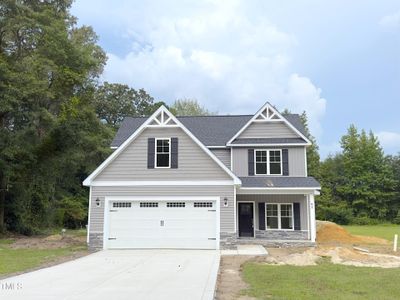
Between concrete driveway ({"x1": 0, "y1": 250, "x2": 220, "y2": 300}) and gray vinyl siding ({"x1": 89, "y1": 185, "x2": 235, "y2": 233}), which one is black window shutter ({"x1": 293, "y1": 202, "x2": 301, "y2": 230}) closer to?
gray vinyl siding ({"x1": 89, "y1": 185, "x2": 235, "y2": 233})

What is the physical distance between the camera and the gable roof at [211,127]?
24.2 metres

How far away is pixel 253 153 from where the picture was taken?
23.2 meters

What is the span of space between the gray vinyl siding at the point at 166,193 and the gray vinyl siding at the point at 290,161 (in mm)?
4145

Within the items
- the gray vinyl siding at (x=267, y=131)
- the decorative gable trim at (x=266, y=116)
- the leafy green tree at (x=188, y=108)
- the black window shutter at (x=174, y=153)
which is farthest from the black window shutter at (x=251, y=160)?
the leafy green tree at (x=188, y=108)

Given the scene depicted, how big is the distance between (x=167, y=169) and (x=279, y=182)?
582 cm

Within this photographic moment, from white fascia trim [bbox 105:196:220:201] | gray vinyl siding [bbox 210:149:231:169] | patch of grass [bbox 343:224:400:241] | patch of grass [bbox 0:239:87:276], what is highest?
gray vinyl siding [bbox 210:149:231:169]

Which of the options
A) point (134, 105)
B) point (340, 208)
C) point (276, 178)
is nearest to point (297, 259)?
point (276, 178)

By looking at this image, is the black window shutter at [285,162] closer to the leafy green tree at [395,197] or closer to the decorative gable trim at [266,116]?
the decorative gable trim at [266,116]

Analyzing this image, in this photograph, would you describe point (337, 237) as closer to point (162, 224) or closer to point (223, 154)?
point (223, 154)

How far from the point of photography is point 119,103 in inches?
2063

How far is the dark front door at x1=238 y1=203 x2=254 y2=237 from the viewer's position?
74.6 ft

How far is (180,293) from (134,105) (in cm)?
4589

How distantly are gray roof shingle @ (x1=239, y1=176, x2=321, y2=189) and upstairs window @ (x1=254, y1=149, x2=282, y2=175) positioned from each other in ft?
1.65

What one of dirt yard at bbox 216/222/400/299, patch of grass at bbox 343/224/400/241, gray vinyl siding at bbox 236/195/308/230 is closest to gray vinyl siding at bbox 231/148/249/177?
gray vinyl siding at bbox 236/195/308/230
